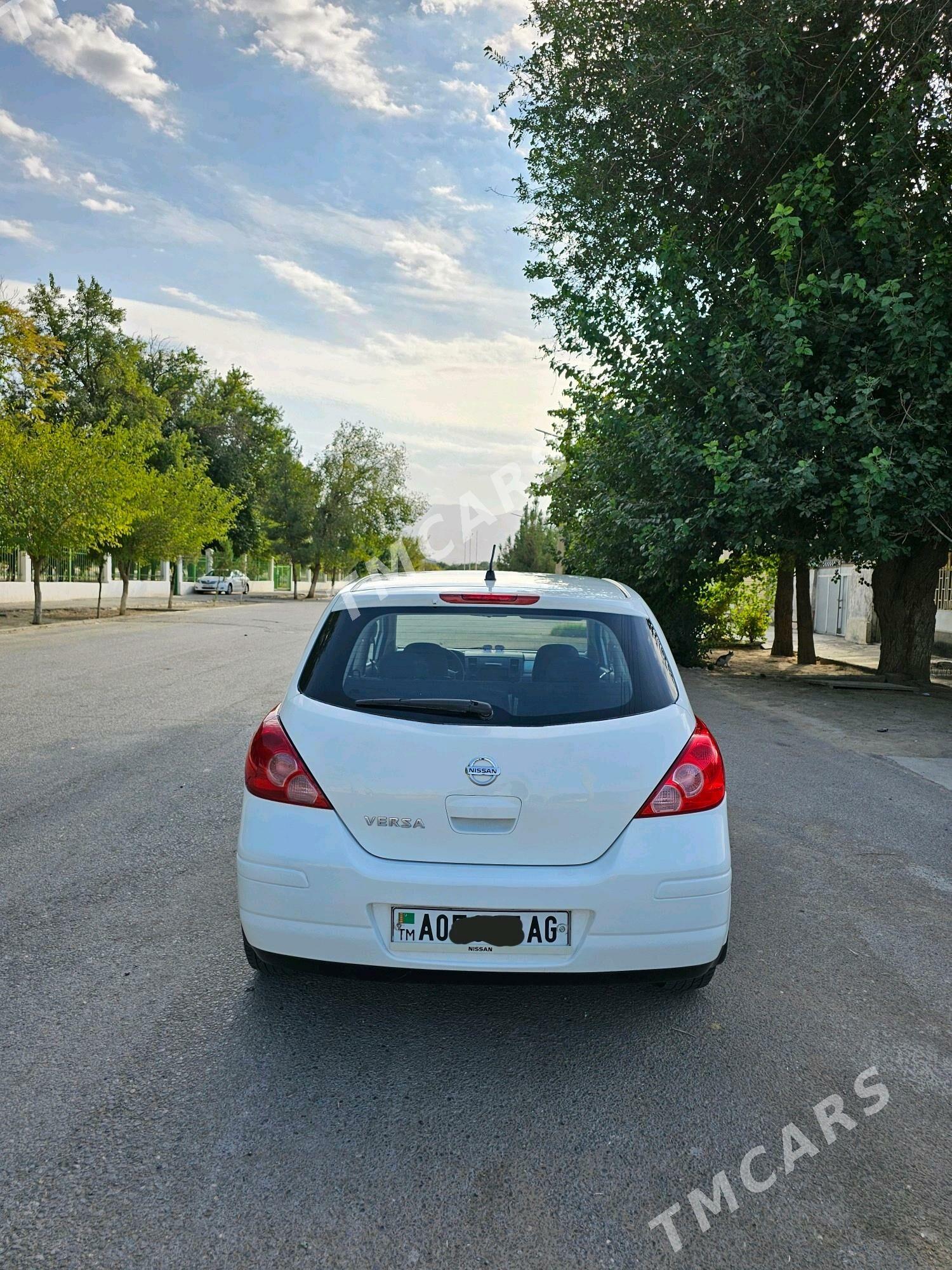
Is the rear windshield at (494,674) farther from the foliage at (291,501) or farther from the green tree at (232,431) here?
the foliage at (291,501)

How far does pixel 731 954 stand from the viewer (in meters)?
4.04

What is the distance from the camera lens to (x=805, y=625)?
18.7m

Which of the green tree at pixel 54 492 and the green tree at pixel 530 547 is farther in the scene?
the green tree at pixel 530 547

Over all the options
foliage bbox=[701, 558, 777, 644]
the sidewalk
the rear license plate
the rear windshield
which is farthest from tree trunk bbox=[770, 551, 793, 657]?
the rear license plate

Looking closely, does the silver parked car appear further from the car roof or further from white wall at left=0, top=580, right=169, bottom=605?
the car roof

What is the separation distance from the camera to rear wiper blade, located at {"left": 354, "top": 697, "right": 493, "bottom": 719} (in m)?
3.16

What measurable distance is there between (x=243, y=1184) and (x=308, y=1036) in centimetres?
80

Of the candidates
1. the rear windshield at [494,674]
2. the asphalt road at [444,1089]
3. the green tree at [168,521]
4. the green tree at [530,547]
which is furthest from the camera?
the green tree at [530,547]

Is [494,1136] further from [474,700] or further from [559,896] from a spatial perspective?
[474,700]

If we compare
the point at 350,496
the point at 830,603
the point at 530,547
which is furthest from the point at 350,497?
the point at 830,603

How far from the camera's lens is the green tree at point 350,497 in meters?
60.9

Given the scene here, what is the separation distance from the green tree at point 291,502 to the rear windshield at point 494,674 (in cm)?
5786

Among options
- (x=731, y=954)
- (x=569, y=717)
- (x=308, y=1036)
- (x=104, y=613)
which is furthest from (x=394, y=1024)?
(x=104, y=613)

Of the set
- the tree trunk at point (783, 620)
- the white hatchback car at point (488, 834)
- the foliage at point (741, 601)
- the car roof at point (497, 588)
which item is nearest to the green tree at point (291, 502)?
the foliage at point (741, 601)
